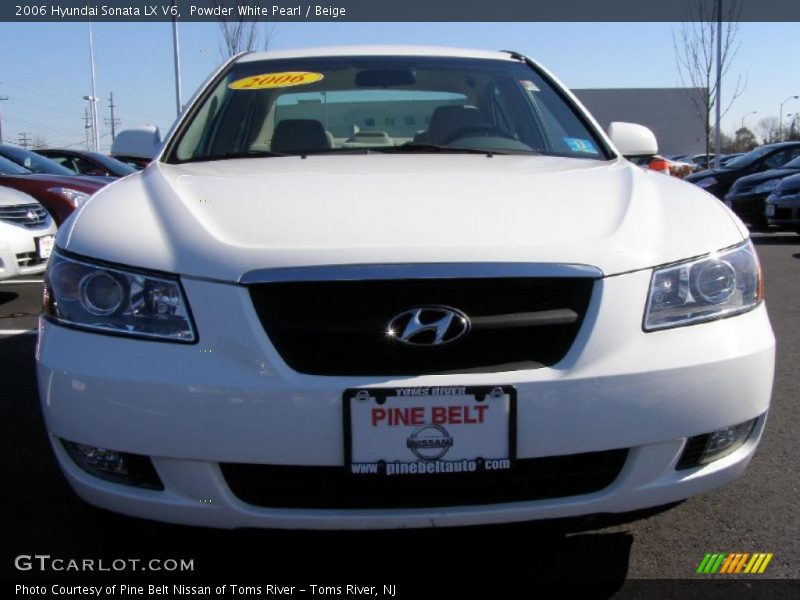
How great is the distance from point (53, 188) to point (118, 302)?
22.6 ft

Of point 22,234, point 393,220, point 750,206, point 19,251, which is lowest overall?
point 750,206

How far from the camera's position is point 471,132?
330 cm

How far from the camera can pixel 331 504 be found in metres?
1.90

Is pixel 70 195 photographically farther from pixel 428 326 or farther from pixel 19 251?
pixel 428 326

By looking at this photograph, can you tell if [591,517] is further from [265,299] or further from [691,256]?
[265,299]

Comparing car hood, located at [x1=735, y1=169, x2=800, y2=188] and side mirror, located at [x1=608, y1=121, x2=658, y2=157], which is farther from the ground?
side mirror, located at [x1=608, y1=121, x2=658, y2=157]

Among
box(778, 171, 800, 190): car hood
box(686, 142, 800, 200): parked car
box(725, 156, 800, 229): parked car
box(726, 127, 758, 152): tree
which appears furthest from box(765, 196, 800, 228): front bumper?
box(726, 127, 758, 152): tree

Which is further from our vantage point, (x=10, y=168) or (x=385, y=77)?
(x=10, y=168)

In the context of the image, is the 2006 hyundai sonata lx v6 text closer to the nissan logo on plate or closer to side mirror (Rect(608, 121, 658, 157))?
the nissan logo on plate

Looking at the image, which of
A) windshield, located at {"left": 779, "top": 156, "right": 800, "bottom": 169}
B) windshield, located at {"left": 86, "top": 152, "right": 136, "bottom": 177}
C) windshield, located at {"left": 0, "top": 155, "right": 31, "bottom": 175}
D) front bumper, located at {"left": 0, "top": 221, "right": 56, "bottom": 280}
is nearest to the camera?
front bumper, located at {"left": 0, "top": 221, "right": 56, "bottom": 280}

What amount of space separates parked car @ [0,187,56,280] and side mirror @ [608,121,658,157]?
4.85 m

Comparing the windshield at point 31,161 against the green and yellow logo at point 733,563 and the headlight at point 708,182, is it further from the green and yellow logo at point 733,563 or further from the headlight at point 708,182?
the headlight at point 708,182

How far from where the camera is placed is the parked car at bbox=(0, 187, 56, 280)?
21.7 ft

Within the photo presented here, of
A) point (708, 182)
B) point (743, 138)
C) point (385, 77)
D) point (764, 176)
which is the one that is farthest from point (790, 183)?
point (743, 138)
